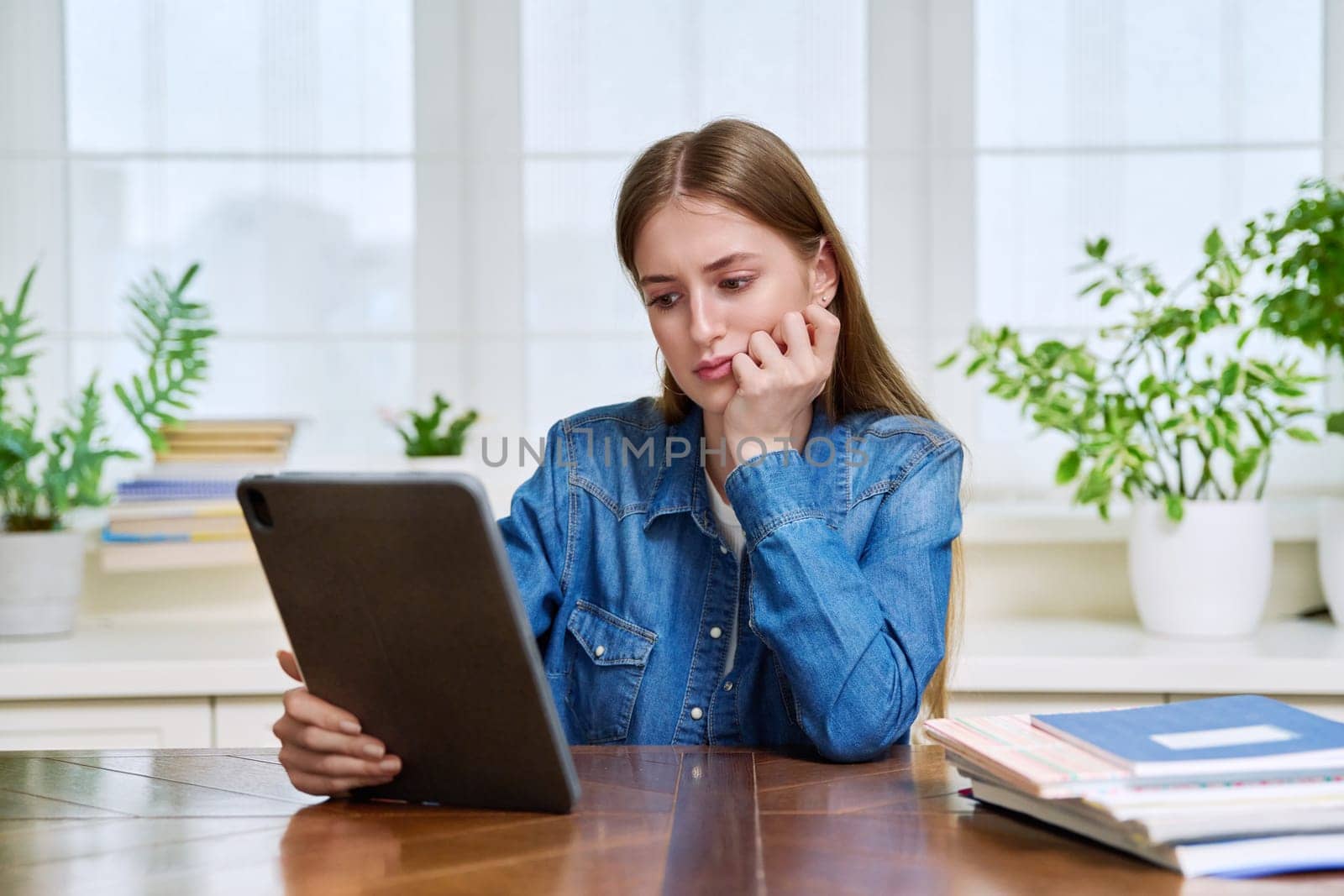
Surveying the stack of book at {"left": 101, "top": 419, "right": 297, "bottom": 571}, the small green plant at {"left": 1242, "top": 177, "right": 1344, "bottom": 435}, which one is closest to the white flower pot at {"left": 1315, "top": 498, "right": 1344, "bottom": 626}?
the small green plant at {"left": 1242, "top": 177, "right": 1344, "bottom": 435}

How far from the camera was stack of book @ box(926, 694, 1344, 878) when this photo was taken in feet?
2.75

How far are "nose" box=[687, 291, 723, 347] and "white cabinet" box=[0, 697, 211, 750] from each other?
105 cm

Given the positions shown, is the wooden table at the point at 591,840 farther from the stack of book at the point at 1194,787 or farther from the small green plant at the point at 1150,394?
the small green plant at the point at 1150,394

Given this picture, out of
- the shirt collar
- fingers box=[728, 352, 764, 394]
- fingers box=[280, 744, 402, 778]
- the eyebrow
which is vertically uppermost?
the eyebrow

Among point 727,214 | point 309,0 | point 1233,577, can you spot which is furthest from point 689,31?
point 1233,577

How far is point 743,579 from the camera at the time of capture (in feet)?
4.98

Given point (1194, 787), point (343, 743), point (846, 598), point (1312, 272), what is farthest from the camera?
point (1312, 272)

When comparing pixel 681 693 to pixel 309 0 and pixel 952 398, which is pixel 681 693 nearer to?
pixel 952 398

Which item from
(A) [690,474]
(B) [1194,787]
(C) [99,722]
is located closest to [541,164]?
(A) [690,474]

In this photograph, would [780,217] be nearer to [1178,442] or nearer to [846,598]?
[846,598]

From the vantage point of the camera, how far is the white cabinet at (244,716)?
2.00 metres

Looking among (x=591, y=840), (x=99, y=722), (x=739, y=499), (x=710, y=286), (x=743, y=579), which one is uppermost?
(x=710, y=286)

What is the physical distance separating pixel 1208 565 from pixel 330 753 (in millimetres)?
1576

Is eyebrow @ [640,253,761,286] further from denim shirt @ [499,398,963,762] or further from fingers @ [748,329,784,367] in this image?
denim shirt @ [499,398,963,762]
